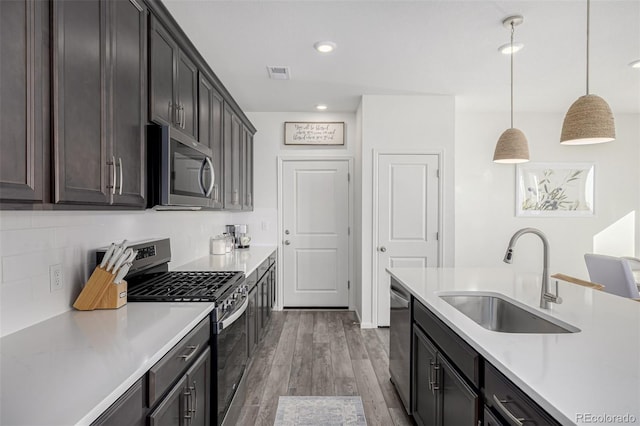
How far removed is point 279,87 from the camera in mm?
3855

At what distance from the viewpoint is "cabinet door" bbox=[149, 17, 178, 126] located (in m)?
1.87

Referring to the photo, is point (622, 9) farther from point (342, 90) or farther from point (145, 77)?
point (145, 77)

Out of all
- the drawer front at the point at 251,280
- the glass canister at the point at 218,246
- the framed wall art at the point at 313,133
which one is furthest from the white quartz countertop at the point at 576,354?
the framed wall art at the point at 313,133

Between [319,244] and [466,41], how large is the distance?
294cm

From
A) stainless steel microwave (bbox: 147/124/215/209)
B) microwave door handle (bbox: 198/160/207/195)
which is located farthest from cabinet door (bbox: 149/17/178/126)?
microwave door handle (bbox: 198/160/207/195)

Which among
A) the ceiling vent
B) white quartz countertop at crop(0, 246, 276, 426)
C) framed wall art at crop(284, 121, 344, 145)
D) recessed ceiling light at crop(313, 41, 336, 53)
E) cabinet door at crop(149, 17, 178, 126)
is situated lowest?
white quartz countertop at crop(0, 246, 276, 426)

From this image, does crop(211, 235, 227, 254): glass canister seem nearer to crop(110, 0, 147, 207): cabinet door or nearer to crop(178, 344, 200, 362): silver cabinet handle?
crop(110, 0, 147, 207): cabinet door

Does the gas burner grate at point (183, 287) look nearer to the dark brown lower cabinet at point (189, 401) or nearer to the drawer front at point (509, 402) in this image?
the dark brown lower cabinet at point (189, 401)

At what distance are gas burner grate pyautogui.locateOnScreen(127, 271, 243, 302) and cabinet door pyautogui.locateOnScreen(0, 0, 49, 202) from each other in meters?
0.89

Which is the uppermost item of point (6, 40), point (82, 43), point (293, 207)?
point (82, 43)

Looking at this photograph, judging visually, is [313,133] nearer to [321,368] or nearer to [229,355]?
[321,368]

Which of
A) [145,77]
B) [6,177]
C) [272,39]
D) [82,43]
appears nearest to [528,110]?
[272,39]

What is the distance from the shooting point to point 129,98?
164 centimetres

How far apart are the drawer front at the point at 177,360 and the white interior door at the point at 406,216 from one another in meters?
2.71
